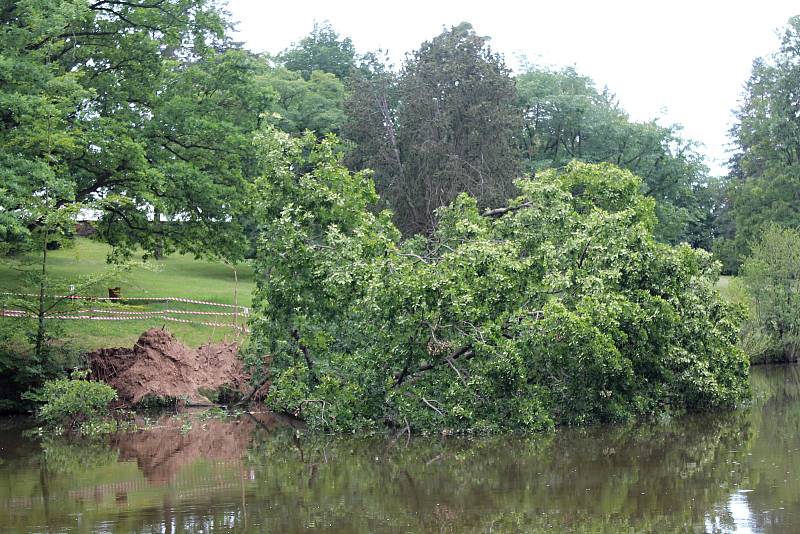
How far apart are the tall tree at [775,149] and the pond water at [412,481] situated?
3175 cm

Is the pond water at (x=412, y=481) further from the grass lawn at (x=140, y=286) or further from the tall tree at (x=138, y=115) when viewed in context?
the tall tree at (x=138, y=115)

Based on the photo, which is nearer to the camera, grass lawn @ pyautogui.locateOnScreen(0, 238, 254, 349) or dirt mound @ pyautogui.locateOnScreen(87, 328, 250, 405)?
dirt mound @ pyautogui.locateOnScreen(87, 328, 250, 405)

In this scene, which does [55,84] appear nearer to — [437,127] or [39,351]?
[39,351]

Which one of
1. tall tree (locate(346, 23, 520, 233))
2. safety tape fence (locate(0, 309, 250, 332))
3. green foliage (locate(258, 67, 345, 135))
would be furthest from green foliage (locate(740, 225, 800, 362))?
green foliage (locate(258, 67, 345, 135))

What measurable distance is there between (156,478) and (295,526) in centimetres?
416

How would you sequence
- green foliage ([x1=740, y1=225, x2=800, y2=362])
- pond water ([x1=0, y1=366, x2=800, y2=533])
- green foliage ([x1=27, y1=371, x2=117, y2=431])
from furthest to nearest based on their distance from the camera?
1. green foliage ([x1=740, y1=225, x2=800, y2=362])
2. green foliage ([x1=27, y1=371, x2=117, y2=431])
3. pond water ([x1=0, y1=366, x2=800, y2=533])

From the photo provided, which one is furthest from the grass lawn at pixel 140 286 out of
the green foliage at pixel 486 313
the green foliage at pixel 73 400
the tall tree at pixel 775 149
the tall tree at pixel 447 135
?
the tall tree at pixel 775 149

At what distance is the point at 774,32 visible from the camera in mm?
51062

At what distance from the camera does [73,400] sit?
19.7 meters

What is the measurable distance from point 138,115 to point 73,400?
899 centimetres

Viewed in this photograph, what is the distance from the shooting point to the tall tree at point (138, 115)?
22.1 m

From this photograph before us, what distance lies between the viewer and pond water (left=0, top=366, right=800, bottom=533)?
10672mm

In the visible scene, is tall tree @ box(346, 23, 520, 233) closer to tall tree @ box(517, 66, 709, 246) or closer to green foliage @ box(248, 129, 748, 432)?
tall tree @ box(517, 66, 709, 246)

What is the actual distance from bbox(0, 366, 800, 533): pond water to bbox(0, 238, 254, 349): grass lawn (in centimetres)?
472
